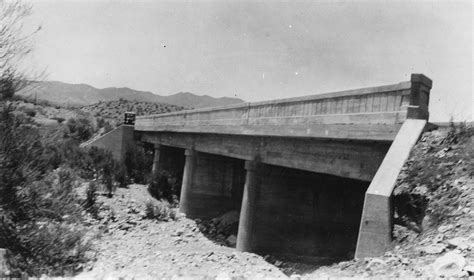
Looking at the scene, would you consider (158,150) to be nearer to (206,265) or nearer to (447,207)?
(206,265)

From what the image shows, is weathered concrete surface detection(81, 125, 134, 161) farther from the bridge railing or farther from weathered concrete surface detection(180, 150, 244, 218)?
the bridge railing

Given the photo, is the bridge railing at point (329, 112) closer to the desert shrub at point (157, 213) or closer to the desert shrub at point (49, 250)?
the desert shrub at point (157, 213)

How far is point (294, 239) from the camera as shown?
593 inches

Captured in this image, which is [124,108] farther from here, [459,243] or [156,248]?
[459,243]

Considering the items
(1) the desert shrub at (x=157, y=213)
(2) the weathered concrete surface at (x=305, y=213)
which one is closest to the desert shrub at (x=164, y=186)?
(1) the desert shrub at (x=157, y=213)

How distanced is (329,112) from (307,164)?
6.68 ft

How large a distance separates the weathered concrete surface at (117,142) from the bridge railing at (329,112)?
15.5 meters

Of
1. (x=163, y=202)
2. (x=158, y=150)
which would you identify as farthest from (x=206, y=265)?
(x=158, y=150)

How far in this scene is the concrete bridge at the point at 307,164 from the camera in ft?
26.6

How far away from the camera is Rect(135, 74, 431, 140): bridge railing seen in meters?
8.31

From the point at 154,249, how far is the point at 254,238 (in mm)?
4188

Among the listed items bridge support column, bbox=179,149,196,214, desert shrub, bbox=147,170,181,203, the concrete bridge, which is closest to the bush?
the concrete bridge

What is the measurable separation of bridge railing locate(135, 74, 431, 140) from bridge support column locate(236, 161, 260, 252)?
66.6 inches

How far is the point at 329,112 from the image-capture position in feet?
34.8
